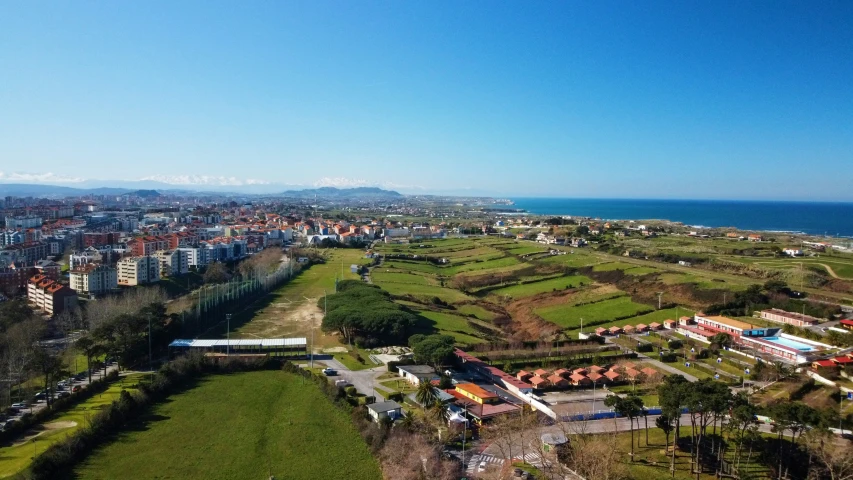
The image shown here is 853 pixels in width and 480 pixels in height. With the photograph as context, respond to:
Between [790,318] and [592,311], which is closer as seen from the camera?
[790,318]

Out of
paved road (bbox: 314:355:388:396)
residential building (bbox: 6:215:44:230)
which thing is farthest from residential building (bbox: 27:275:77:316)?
residential building (bbox: 6:215:44:230)

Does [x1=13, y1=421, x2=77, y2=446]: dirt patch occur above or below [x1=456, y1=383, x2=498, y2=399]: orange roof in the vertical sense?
below

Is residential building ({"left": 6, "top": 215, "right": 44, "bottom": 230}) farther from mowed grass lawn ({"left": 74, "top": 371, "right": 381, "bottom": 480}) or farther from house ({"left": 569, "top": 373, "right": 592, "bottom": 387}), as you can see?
house ({"left": 569, "top": 373, "right": 592, "bottom": 387})

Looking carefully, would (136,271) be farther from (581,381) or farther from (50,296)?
(581,381)

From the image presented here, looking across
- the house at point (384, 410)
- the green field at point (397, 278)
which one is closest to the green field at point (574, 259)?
the green field at point (397, 278)

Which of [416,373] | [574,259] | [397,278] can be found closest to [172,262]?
[397,278]

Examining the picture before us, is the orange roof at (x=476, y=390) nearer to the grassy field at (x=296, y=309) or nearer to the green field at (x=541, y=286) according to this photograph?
the grassy field at (x=296, y=309)
